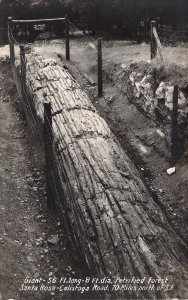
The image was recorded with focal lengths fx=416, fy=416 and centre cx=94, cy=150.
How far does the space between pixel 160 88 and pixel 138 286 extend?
475 centimetres

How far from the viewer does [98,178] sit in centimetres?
589

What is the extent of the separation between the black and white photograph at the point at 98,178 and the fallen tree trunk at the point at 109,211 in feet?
0.05

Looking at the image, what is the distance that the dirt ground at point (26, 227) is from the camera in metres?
5.26

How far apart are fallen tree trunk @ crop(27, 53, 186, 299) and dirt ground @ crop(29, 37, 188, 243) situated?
81cm

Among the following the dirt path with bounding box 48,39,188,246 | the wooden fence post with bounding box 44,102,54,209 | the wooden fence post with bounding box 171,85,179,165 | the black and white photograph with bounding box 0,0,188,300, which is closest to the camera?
the black and white photograph with bounding box 0,0,188,300

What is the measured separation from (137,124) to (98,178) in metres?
3.30

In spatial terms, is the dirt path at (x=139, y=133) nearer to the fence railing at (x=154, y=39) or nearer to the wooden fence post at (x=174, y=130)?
the wooden fence post at (x=174, y=130)

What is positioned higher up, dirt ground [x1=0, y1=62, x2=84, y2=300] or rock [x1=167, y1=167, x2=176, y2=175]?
rock [x1=167, y1=167, x2=176, y2=175]

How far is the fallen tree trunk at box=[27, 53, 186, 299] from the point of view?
14.8ft

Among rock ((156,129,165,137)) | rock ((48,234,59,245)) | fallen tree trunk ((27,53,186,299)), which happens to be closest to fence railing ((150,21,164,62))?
rock ((156,129,165,137))

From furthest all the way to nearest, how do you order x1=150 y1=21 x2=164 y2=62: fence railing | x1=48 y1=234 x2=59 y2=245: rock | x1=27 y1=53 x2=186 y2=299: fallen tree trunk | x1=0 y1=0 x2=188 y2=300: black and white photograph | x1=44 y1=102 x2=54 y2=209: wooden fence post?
x1=150 y1=21 x2=164 y2=62: fence railing < x1=44 y1=102 x2=54 y2=209: wooden fence post < x1=48 y1=234 x2=59 y2=245: rock < x1=0 y1=0 x2=188 y2=300: black and white photograph < x1=27 y1=53 x2=186 y2=299: fallen tree trunk

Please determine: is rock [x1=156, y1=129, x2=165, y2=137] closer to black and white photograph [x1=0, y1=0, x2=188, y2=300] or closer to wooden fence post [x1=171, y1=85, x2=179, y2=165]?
black and white photograph [x1=0, y1=0, x2=188, y2=300]

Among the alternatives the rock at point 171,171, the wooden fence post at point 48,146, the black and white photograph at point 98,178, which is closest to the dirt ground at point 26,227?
the black and white photograph at point 98,178

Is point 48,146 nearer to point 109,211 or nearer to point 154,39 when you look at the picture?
point 109,211
